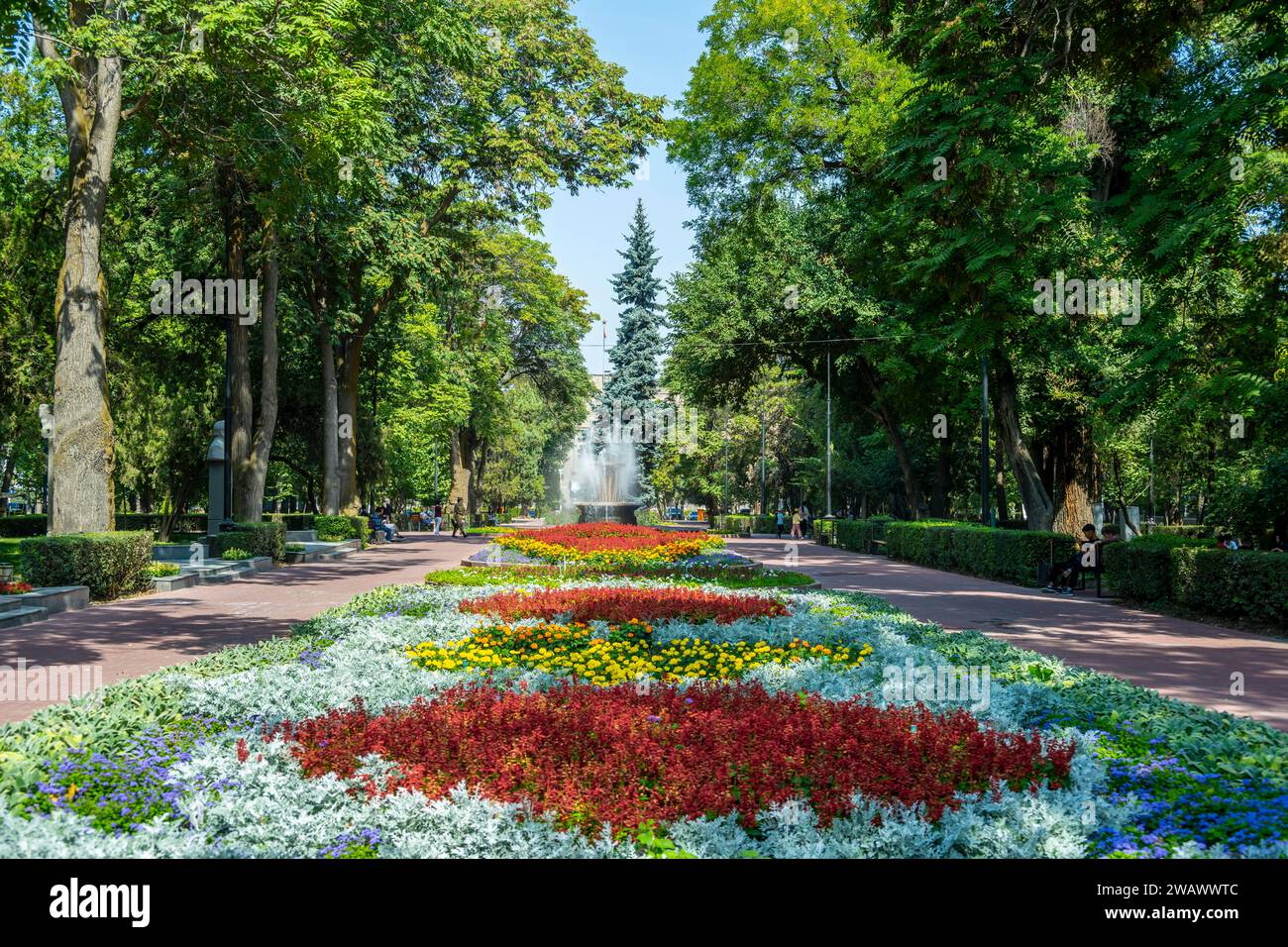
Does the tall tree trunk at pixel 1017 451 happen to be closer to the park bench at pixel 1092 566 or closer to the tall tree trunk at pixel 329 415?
the park bench at pixel 1092 566

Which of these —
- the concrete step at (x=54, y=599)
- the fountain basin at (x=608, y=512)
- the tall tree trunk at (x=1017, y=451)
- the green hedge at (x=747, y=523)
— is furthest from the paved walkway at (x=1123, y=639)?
the green hedge at (x=747, y=523)

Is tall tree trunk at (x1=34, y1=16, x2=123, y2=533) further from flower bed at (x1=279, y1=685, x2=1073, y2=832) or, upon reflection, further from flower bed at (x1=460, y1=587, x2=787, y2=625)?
flower bed at (x1=279, y1=685, x2=1073, y2=832)

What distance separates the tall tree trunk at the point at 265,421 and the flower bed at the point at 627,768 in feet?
63.4

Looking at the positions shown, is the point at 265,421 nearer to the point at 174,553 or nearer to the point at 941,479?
the point at 174,553

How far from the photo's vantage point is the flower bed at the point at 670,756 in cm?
448

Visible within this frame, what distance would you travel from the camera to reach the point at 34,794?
14.5 feet

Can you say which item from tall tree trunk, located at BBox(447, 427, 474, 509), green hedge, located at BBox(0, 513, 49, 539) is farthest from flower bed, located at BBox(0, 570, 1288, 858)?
tall tree trunk, located at BBox(447, 427, 474, 509)

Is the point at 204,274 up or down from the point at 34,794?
up

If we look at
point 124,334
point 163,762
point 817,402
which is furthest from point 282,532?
point 817,402

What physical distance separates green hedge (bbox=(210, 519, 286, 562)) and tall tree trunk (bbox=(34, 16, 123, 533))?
7.00m

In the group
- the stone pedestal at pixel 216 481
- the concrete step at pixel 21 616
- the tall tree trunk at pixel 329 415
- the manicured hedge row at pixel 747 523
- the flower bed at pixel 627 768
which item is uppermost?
the tall tree trunk at pixel 329 415

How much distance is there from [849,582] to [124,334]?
81.7ft

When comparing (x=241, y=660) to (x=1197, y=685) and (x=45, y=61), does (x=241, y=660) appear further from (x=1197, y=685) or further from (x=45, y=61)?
(x=45, y=61)

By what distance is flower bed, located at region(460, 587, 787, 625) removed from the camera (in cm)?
1105
